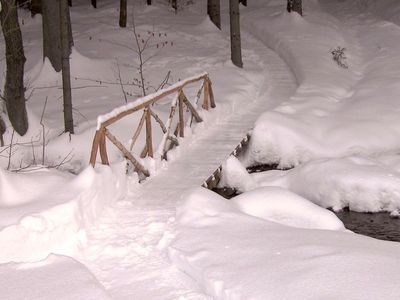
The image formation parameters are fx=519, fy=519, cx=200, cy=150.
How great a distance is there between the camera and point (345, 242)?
16.5 ft

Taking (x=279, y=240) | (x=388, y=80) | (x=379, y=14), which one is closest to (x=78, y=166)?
(x=279, y=240)

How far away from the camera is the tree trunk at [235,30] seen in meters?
15.0

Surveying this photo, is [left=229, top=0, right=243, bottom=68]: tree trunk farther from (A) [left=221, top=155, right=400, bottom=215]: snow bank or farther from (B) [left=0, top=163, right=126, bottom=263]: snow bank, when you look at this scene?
(B) [left=0, top=163, right=126, bottom=263]: snow bank

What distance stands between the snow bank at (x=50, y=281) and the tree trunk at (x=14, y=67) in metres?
5.47

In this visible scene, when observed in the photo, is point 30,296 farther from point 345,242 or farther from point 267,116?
point 267,116

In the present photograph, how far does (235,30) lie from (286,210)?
962 cm

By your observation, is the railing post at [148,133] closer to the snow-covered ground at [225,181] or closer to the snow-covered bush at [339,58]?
the snow-covered ground at [225,181]

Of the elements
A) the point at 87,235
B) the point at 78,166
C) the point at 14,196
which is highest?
the point at 14,196

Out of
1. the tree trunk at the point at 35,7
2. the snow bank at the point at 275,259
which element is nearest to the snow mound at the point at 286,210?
the snow bank at the point at 275,259

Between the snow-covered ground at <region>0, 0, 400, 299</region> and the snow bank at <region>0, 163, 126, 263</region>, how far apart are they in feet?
0.05

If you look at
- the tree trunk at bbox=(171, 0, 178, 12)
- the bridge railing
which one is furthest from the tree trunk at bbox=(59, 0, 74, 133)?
the tree trunk at bbox=(171, 0, 178, 12)

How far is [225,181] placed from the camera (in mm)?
8469

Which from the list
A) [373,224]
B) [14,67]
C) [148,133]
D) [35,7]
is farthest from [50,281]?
[35,7]

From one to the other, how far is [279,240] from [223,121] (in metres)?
6.65
